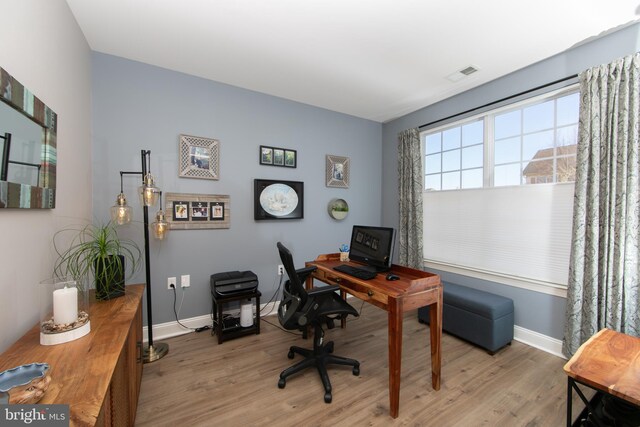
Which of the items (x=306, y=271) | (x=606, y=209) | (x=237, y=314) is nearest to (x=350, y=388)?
(x=306, y=271)

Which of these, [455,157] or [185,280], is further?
[455,157]

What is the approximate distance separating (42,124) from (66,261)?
86 centimetres

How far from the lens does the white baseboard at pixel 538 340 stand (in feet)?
7.52

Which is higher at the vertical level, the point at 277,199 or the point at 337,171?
the point at 337,171

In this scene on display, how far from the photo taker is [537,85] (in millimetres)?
2408

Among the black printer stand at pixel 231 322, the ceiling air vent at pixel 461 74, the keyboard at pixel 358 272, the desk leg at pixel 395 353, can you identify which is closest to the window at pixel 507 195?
the ceiling air vent at pixel 461 74

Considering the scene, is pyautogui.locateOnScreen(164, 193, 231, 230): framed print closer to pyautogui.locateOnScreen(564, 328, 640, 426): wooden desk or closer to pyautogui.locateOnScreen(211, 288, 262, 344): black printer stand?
pyautogui.locateOnScreen(211, 288, 262, 344): black printer stand

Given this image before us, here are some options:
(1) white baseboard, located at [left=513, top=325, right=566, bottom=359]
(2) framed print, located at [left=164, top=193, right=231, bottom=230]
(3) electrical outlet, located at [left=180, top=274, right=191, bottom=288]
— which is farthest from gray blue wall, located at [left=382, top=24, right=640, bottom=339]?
(3) electrical outlet, located at [left=180, top=274, right=191, bottom=288]

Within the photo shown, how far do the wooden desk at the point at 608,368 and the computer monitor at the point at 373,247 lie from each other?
115 centimetres

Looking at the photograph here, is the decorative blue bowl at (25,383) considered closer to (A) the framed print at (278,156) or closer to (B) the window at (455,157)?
(A) the framed print at (278,156)

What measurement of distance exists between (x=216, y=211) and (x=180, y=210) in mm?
337

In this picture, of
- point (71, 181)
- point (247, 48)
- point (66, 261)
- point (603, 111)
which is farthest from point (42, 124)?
point (603, 111)

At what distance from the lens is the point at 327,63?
8.06 ft

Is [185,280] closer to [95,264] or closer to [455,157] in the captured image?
[95,264]
